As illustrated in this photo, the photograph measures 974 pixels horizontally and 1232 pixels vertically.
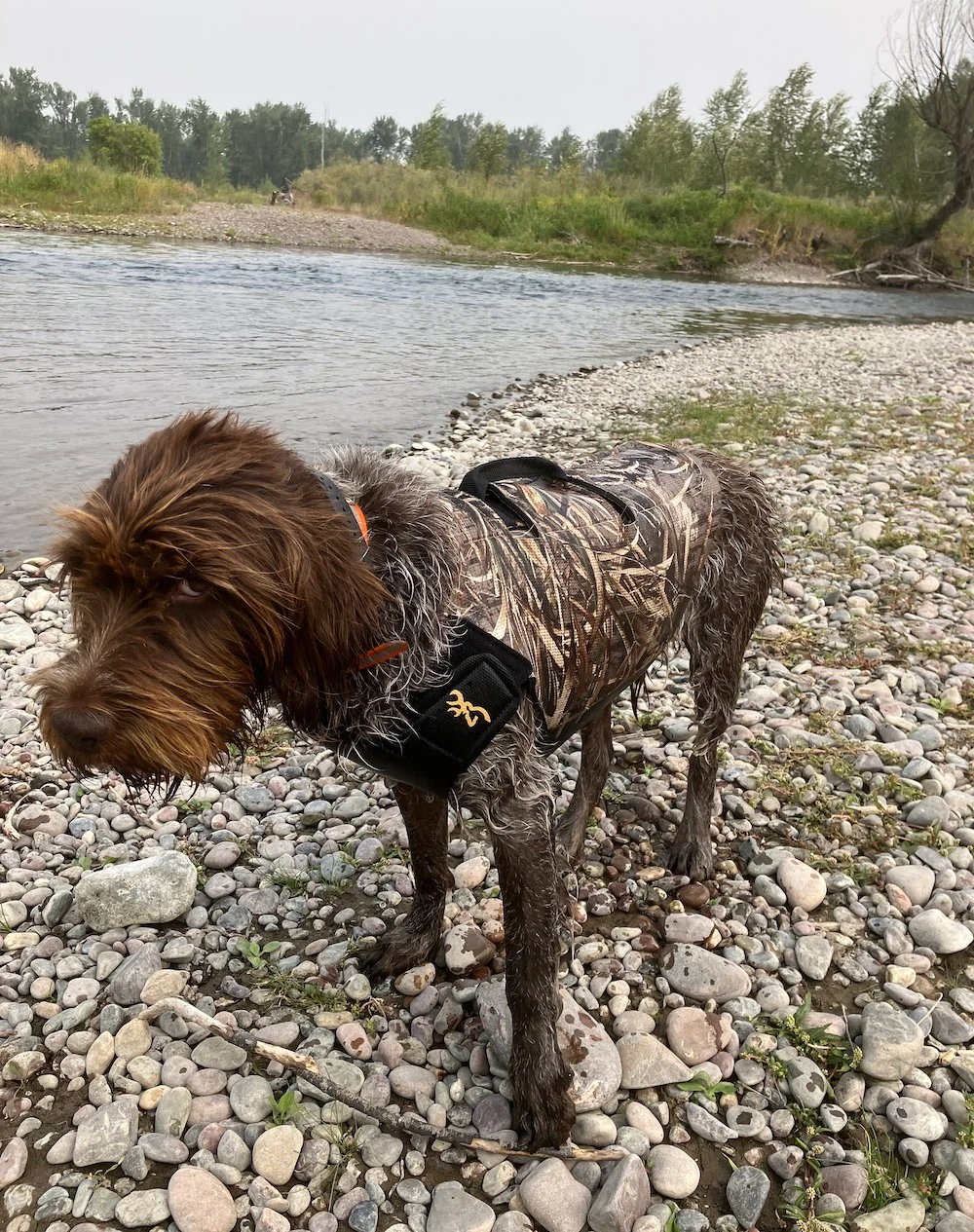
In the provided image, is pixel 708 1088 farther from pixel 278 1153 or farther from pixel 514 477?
pixel 514 477

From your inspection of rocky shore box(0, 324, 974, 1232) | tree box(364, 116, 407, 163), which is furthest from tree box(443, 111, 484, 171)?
rocky shore box(0, 324, 974, 1232)

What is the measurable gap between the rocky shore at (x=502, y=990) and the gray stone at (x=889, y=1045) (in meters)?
0.01

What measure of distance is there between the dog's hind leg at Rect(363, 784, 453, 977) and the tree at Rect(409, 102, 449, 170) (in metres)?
73.7

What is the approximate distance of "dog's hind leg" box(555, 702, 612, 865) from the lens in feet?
13.7

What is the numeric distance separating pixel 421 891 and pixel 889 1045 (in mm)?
1888

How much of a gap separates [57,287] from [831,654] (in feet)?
68.8

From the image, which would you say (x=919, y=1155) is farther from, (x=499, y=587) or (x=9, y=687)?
(x=9, y=687)

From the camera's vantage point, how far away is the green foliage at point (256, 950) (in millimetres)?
3465

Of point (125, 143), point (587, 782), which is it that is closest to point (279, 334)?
point (587, 782)

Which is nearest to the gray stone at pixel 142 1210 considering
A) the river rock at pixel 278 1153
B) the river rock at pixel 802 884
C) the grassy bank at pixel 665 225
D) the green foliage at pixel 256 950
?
the river rock at pixel 278 1153

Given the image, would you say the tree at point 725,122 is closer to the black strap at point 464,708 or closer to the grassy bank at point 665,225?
the grassy bank at point 665,225

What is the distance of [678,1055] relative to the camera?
124 inches

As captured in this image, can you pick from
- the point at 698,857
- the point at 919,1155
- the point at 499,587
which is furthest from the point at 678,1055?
the point at 499,587

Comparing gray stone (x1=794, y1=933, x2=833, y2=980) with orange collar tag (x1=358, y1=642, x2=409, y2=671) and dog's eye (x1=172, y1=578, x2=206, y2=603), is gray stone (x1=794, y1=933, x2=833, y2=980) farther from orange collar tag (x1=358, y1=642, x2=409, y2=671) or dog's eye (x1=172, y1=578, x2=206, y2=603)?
dog's eye (x1=172, y1=578, x2=206, y2=603)
